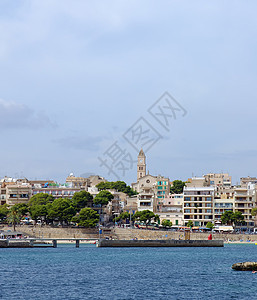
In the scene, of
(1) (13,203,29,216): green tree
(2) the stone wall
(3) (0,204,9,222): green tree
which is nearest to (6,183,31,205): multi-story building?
(3) (0,204,9,222): green tree

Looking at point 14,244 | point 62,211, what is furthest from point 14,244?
point 62,211

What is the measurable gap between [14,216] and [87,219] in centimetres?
1864

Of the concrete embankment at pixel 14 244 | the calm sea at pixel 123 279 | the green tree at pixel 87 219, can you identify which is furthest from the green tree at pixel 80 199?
the calm sea at pixel 123 279

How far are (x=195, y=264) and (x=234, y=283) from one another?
26152 millimetres

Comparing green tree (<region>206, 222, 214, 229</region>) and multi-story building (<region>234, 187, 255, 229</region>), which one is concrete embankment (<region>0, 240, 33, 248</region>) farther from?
multi-story building (<region>234, 187, 255, 229</region>)

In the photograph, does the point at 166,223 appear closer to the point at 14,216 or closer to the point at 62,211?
the point at 62,211

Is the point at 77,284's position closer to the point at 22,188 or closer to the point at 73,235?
the point at 73,235

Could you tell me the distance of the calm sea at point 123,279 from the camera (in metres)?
62.5

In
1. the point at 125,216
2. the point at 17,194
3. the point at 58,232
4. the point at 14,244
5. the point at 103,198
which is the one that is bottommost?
the point at 14,244

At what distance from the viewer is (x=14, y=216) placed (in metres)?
173

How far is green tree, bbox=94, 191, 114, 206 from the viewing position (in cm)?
18800

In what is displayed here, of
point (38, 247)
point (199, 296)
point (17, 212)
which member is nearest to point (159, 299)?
point (199, 296)

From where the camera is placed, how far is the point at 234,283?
7075cm

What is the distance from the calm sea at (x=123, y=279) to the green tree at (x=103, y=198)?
3135 inches
